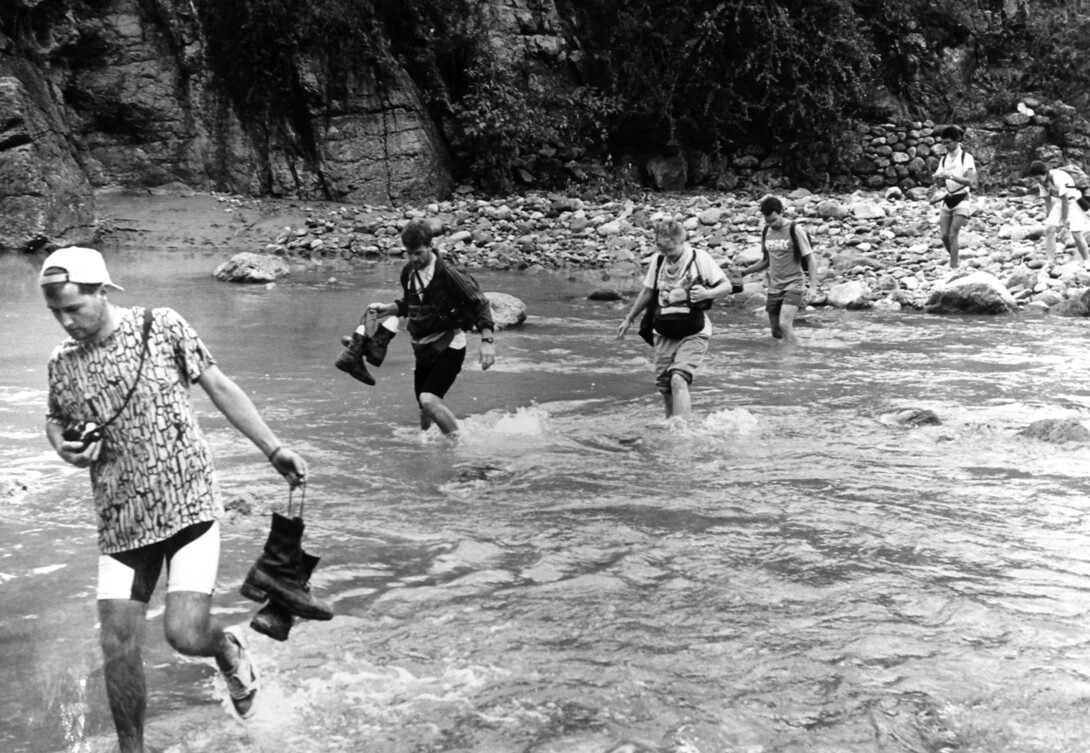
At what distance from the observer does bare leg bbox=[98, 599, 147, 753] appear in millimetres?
3912

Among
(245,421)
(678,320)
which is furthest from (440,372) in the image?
(245,421)

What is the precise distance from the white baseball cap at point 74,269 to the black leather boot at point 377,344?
4.24 meters

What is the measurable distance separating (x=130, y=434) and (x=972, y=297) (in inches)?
534

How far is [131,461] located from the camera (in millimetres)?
4016

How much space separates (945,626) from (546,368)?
7.30 meters

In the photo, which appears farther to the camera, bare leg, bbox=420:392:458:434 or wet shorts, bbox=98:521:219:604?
bare leg, bbox=420:392:458:434

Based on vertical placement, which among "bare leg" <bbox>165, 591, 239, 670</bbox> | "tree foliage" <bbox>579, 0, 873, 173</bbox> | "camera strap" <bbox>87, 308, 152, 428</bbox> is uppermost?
"tree foliage" <bbox>579, 0, 873, 173</bbox>

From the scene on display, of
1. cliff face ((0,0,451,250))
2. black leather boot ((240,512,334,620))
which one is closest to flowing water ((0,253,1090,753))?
black leather boot ((240,512,334,620))

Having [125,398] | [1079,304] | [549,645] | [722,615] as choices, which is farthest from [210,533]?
[1079,304]

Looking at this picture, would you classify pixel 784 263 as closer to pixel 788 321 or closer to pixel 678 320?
pixel 788 321

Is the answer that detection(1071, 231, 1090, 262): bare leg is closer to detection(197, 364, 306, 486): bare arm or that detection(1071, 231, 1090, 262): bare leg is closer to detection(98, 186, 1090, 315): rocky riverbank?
detection(98, 186, 1090, 315): rocky riverbank

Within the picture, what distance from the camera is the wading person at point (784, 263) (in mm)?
12562

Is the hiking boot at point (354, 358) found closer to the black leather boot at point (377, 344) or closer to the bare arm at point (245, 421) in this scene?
the black leather boot at point (377, 344)

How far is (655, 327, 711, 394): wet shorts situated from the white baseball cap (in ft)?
18.9
